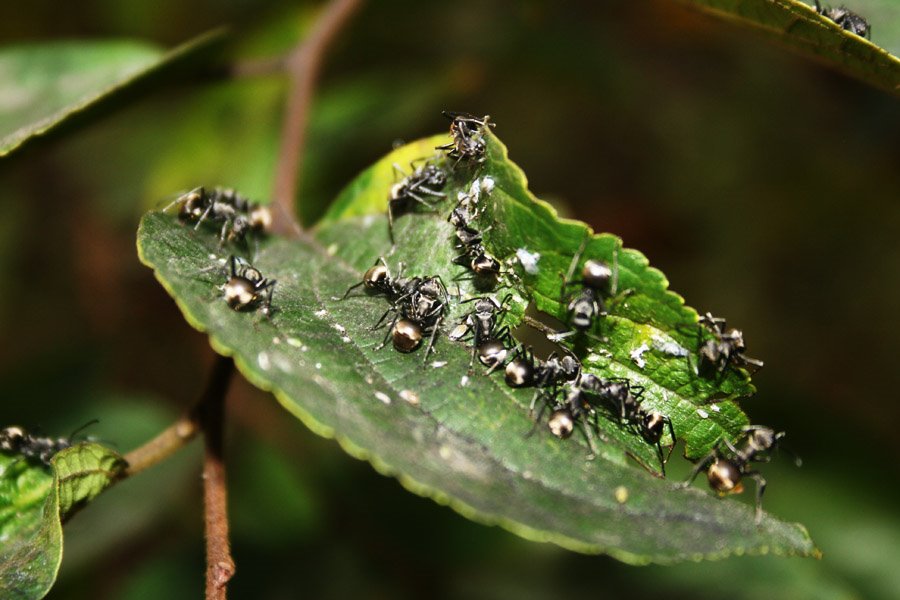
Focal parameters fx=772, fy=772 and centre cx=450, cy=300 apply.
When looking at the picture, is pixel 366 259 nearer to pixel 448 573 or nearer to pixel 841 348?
pixel 448 573

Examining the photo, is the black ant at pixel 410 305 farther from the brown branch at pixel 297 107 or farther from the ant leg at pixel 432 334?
the brown branch at pixel 297 107

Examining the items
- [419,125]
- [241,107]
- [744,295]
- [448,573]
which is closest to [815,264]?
[744,295]

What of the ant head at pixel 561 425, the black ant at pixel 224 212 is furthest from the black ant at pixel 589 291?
the black ant at pixel 224 212

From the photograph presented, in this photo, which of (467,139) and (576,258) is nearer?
(576,258)

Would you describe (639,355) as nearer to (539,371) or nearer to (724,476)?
(539,371)

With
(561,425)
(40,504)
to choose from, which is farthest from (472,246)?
(40,504)

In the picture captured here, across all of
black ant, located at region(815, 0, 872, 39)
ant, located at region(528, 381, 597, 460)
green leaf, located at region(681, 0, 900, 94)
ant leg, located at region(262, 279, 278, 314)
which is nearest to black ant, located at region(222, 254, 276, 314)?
ant leg, located at region(262, 279, 278, 314)

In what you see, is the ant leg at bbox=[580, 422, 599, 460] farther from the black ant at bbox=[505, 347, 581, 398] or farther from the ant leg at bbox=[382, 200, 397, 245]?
the ant leg at bbox=[382, 200, 397, 245]
